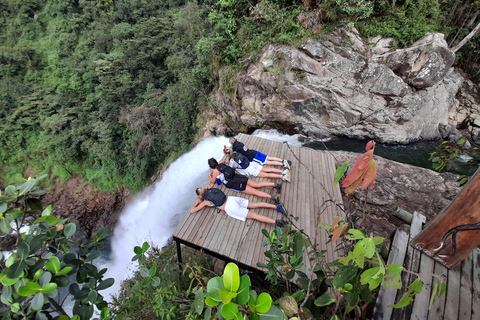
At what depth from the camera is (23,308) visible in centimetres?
104

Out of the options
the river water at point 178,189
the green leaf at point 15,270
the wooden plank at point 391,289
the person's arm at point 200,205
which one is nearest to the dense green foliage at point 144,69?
the river water at point 178,189

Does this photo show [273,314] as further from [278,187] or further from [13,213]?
[278,187]

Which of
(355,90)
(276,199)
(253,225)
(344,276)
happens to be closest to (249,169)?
(276,199)

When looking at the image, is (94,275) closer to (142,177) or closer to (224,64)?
(224,64)

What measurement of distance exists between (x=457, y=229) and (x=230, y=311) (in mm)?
1922

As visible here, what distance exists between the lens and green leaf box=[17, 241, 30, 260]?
1.03m

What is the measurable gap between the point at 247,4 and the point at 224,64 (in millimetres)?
2733

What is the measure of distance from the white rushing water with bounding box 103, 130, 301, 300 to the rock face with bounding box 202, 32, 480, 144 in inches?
49.7

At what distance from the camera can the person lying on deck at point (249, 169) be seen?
15.8 feet

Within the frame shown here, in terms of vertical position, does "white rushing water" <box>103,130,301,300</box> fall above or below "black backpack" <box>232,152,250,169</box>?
below

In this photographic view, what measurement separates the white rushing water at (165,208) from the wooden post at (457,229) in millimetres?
6292

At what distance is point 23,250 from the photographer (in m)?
1.04

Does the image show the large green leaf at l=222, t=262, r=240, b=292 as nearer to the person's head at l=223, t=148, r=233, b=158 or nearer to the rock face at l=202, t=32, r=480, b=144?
the person's head at l=223, t=148, r=233, b=158

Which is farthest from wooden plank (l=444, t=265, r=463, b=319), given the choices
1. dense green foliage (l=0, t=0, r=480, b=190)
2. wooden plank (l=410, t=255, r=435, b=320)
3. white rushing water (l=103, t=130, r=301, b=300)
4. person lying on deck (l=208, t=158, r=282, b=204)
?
dense green foliage (l=0, t=0, r=480, b=190)
